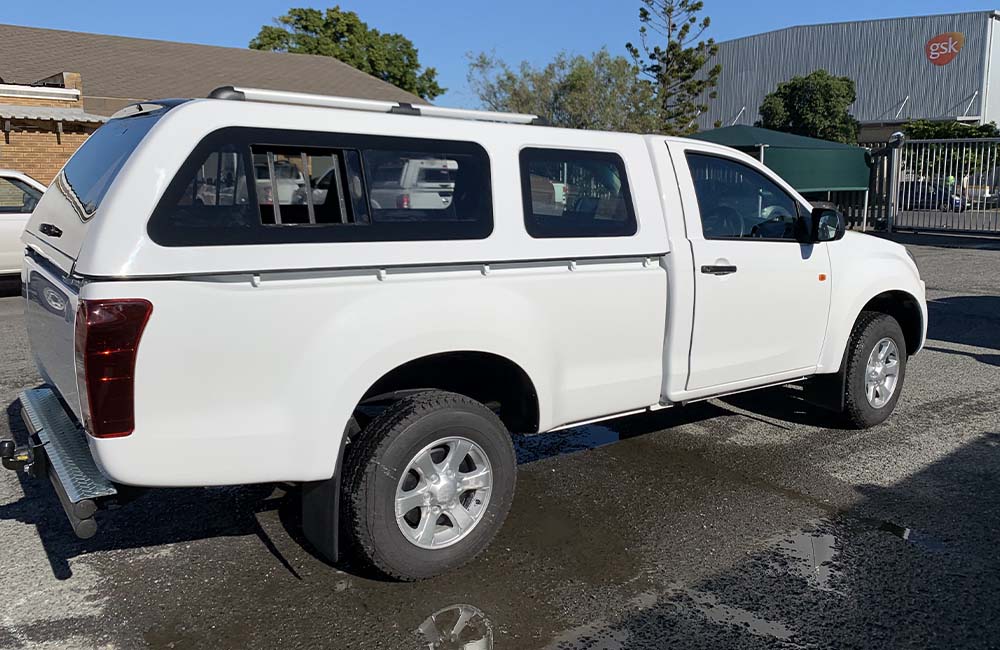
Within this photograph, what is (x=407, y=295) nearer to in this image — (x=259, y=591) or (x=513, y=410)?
(x=513, y=410)

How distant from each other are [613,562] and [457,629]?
912 millimetres

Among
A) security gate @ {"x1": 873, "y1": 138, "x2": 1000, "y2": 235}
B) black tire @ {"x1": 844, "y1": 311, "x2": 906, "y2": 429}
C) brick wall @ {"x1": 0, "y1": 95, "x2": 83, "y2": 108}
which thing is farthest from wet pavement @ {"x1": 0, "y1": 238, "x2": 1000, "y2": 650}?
brick wall @ {"x1": 0, "y1": 95, "x2": 83, "y2": 108}

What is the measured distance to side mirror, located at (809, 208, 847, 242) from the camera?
5172mm

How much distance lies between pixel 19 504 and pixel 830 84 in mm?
51528

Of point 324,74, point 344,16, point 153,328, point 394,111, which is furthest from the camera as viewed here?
point 344,16

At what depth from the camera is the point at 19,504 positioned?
4547mm

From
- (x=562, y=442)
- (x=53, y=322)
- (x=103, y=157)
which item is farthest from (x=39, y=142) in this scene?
(x=53, y=322)

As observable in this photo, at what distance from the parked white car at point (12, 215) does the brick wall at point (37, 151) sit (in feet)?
33.4

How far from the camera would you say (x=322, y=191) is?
3.48m

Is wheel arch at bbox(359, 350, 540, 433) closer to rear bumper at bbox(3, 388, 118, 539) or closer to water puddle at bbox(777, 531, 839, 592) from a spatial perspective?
rear bumper at bbox(3, 388, 118, 539)

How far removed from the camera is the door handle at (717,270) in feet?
15.1

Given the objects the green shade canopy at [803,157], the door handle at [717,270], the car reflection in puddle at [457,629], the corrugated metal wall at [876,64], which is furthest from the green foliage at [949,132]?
the car reflection in puddle at [457,629]

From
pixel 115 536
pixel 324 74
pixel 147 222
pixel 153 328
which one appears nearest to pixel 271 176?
pixel 147 222

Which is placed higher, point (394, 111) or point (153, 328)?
point (394, 111)
